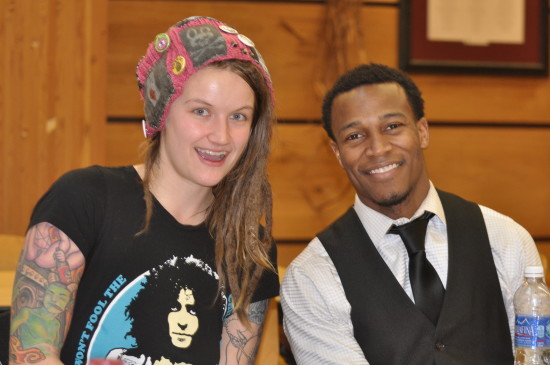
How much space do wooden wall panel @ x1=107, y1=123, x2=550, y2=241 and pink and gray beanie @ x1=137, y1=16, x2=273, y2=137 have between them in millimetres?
1846

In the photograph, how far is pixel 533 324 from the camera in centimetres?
179

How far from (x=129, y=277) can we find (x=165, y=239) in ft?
0.42

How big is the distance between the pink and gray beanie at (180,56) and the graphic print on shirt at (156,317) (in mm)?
361

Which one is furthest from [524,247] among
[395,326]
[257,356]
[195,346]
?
[195,346]

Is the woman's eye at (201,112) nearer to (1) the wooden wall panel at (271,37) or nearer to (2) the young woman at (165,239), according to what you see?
(2) the young woman at (165,239)

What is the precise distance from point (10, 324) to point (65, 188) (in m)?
0.33

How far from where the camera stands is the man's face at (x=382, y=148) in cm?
212

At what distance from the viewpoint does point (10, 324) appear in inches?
67.4

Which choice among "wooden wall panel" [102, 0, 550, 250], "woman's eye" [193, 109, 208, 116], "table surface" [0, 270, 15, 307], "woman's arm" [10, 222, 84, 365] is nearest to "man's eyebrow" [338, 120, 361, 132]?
"woman's eye" [193, 109, 208, 116]

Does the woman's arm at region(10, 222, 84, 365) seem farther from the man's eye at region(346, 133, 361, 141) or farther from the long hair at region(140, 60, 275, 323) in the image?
the man's eye at region(346, 133, 361, 141)

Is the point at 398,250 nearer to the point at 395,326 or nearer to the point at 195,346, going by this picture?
the point at 395,326

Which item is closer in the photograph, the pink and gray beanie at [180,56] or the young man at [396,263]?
the pink and gray beanie at [180,56]

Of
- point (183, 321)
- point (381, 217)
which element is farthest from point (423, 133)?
point (183, 321)

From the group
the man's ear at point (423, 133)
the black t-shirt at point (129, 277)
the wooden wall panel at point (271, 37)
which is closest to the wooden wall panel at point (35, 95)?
the wooden wall panel at point (271, 37)
